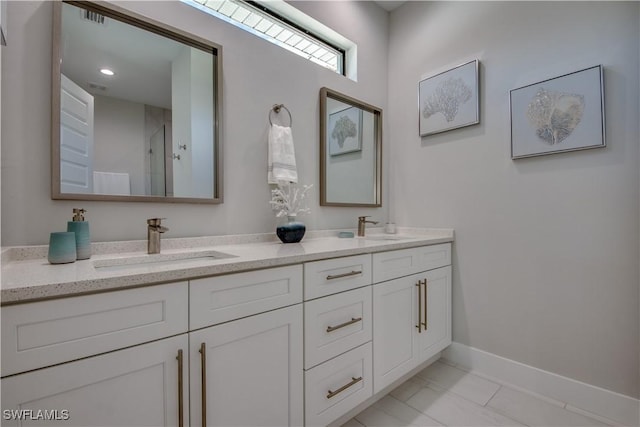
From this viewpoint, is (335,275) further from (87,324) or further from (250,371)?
(87,324)

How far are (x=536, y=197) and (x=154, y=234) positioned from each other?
2041 mm

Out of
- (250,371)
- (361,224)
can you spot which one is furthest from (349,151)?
(250,371)

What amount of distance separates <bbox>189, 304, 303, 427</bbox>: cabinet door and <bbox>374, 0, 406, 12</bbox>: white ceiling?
2.51m

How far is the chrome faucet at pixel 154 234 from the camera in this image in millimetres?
A: 1248

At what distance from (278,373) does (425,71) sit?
227 cm

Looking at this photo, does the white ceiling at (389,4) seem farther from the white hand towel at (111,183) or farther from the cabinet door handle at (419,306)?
the white hand towel at (111,183)

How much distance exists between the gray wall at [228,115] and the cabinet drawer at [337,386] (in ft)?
2.72

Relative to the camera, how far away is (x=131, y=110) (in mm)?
1309

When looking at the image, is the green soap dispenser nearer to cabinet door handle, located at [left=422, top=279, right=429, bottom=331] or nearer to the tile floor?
the tile floor

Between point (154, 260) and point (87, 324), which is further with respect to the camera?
point (154, 260)

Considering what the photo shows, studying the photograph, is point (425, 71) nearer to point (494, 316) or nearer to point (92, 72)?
point (494, 316)

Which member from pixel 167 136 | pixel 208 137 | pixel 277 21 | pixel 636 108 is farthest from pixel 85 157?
pixel 636 108

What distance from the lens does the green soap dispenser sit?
1.07 meters

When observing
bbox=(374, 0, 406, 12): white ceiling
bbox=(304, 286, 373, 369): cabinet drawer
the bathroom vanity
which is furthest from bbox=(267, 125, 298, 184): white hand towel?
bbox=(374, 0, 406, 12): white ceiling
